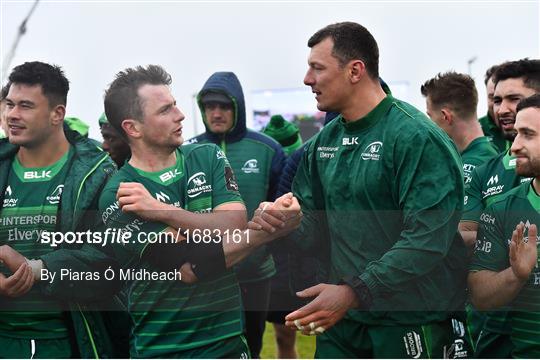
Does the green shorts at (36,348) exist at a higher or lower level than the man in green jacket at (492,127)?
lower

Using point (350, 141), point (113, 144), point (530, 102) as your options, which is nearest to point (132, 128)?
point (113, 144)

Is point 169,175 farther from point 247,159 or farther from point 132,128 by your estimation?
point 247,159

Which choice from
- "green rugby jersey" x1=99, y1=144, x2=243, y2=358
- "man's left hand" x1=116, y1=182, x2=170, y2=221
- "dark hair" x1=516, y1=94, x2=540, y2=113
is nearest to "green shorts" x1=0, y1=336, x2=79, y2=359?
"green rugby jersey" x1=99, y1=144, x2=243, y2=358

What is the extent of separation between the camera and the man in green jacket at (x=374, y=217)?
2.90 meters

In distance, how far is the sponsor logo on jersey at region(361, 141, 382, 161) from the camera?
3.00 meters

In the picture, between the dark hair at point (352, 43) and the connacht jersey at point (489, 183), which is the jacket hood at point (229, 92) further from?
the connacht jersey at point (489, 183)

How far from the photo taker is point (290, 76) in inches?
134

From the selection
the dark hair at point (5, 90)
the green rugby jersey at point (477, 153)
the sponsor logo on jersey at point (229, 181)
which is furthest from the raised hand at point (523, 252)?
the dark hair at point (5, 90)

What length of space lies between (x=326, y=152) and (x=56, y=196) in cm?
99

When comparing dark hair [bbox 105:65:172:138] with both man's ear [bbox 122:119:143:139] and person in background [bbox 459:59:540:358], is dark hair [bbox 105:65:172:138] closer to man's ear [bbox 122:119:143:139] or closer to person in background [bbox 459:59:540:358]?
man's ear [bbox 122:119:143:139]

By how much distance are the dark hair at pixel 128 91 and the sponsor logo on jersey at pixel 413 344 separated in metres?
1.19

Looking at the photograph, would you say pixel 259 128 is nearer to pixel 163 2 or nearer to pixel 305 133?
pixel 305 133

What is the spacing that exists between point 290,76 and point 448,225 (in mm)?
867

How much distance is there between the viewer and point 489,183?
338 cm
